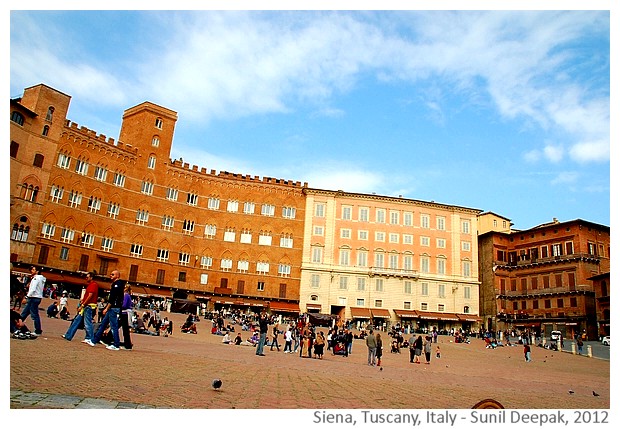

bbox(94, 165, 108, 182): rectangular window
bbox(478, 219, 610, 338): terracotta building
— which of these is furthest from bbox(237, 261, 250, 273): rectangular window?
bbox(478, 219, 610, 338): terracotta building

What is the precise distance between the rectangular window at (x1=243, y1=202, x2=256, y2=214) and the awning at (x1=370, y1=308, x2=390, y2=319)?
59.3 ft

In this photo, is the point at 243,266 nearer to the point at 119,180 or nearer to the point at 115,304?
the point at 119,180

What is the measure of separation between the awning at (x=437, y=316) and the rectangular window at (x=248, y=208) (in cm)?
2271

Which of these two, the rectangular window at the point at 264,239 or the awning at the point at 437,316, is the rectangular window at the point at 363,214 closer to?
the rectangular window at the point at 264,239

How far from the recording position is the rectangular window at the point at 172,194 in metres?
52.0

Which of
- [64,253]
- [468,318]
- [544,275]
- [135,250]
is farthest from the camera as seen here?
[544,275]

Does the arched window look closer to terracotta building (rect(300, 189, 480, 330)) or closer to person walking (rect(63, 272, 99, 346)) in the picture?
terracotta building (rect(300, 189, 480, 330))

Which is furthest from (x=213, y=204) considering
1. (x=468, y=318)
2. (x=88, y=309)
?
(x=88, y=309)

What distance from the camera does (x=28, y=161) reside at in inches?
1639

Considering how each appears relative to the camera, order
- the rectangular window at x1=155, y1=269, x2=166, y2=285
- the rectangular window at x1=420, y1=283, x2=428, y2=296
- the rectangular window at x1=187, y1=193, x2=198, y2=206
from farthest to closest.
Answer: the rectangular window at x1=420, y1=283, x2=428, y2=296 → the rectangular window at x1=187, y1=193, x2=198, y2=206 → the rectangular window at x1=155, y1=269, x2=166, y2=285

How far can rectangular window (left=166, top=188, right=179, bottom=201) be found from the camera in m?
52.0

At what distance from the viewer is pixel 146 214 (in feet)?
165

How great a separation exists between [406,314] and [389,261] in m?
6.36
